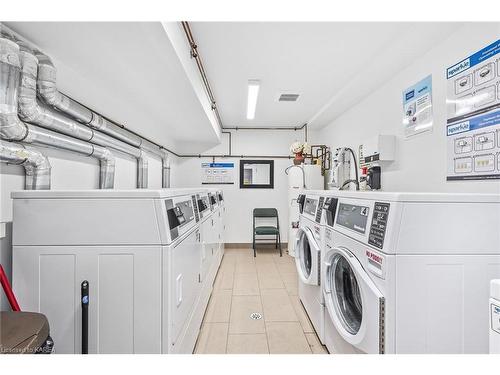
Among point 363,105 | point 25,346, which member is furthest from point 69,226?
point 363,105

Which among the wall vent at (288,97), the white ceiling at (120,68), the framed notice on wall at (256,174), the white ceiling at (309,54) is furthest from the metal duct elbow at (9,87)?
the framed notice on wall at (256,174)

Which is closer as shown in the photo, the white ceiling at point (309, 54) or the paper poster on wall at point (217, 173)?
the white ceiling at point (309, 54)

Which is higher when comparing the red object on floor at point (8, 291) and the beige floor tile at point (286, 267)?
the red object on floor at point (8, 291)

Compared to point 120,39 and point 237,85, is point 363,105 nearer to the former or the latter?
point 237,85

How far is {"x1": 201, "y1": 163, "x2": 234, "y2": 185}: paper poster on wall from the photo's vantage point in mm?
4930

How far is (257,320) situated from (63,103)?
2.36 metres

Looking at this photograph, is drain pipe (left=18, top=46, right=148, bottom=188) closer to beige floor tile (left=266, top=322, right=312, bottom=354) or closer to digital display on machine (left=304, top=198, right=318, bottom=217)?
digital display on machine (left=304, top=198, right=318, bottom=217)

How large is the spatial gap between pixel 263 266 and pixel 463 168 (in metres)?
2.90

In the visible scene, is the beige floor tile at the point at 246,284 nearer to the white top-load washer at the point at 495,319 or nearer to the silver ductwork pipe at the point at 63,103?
the silver ductwork pipe at the point at 63,103

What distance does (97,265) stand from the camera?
3.81 feet

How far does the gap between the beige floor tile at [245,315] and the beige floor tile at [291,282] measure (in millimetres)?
449

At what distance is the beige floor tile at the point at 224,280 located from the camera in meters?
3.04

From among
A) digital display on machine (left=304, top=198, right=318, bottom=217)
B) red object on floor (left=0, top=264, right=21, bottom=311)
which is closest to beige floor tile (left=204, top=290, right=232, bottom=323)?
digital display on machine (left=304, top=198, right=318, bottom=217)

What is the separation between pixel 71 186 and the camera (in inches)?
73.7
